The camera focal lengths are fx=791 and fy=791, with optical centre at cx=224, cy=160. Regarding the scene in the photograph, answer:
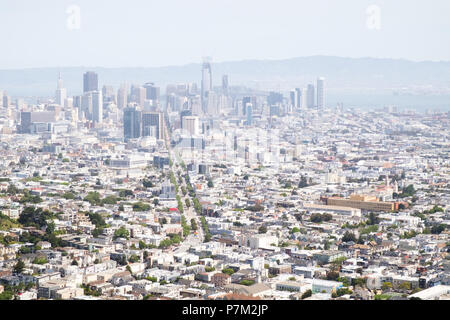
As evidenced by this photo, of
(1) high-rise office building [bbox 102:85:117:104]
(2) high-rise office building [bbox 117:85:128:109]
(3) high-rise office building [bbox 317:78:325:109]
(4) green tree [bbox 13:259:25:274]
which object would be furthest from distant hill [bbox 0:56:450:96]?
(4) green tree [bbox 13:259:25:274]

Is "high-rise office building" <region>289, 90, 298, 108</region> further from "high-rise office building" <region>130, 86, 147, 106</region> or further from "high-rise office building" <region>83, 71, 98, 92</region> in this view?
"high-rise office building" <region>83, 71, 98, 92</region>

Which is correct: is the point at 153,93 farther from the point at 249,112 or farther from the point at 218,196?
the point at 218,196

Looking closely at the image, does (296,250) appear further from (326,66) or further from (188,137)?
(188,137)

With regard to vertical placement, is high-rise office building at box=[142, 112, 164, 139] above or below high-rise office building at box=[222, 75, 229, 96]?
below

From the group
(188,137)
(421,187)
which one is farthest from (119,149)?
(421,187)

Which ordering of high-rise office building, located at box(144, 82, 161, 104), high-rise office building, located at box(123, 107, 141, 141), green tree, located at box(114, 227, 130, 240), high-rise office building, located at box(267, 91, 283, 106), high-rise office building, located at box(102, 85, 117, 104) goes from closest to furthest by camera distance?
green tree, located at box(114, 227, 130, 240) < high-rise office building, located at box(123, 107, 141, 141) < high-rise office building, located at box(102, 85, 117, 104) < high-rise office building, located at box(144, 82, 161, 104) < high-rise office building, located at box(267, 91, 283, 106)

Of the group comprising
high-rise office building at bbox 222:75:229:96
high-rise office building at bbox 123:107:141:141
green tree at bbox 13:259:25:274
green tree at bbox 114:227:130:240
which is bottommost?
green tree at bbox 114:227:130:240

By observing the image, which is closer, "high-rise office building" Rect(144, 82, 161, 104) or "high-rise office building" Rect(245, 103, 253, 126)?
"high-rise office building" Rect(144, 82, 161, 104)
